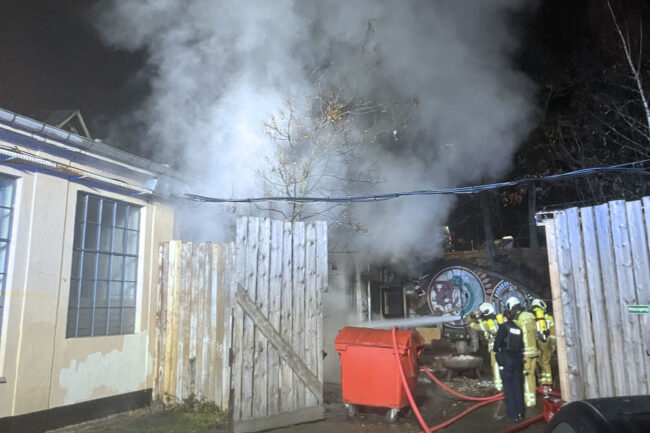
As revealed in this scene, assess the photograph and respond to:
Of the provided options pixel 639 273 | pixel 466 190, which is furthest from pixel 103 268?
pixel 639 273

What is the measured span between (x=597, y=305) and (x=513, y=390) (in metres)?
1.78

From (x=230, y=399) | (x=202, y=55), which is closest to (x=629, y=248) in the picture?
(x=230, y=399)

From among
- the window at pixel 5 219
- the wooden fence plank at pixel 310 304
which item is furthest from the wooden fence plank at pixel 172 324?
the window at pixel 5 219

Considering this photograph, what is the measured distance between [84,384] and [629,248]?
23.8 ft

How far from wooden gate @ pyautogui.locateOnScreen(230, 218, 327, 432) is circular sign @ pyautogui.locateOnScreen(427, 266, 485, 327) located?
394 inches

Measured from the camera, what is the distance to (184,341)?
6.83 meters

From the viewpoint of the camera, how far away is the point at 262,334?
5953 mm

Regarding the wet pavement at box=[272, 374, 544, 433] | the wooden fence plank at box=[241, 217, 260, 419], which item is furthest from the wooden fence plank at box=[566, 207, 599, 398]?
the wooden fence plank at box=[241, 217, 260, 419]

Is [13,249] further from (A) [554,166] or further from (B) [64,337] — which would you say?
(A) [554,166]

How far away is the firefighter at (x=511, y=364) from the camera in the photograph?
6348 mm

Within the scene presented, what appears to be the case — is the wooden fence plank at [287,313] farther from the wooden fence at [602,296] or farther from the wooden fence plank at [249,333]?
the wooden fence at [602,296]

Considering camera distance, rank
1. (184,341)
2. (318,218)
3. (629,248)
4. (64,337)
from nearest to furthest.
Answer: (629,248) < (64,337) < (184,341) < (318,218)

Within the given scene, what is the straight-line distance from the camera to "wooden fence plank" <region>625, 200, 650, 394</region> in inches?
201

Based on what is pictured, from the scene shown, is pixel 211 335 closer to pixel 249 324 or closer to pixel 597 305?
pixel 249 324
